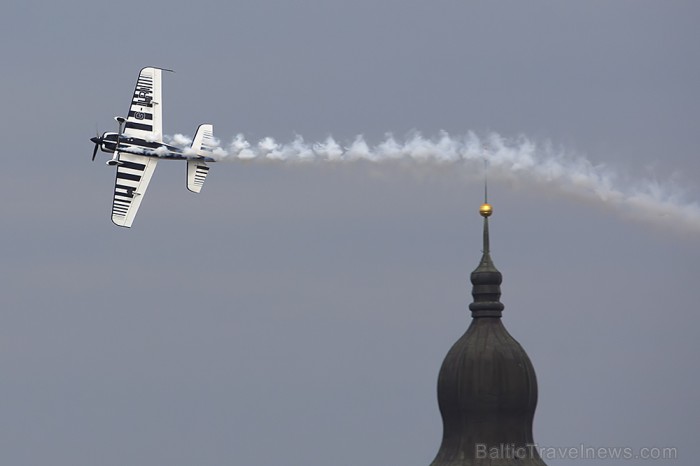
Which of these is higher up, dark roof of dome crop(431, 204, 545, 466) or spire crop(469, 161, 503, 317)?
spire crop(469, 161, 503, 317)

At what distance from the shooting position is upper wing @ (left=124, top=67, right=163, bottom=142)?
65.8 m

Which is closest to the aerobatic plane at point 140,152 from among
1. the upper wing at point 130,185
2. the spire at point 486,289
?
the upper wing at point 130,185

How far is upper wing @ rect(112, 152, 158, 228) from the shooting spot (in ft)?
214

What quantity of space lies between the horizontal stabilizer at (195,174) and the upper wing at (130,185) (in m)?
3.11

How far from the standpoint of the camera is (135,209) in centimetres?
6731

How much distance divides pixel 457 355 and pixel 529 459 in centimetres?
569

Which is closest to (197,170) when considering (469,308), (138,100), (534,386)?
(138,100)

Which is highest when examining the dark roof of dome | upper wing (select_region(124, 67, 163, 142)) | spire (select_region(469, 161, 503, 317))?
upper wing (select_region(124, 67, 163, 142))

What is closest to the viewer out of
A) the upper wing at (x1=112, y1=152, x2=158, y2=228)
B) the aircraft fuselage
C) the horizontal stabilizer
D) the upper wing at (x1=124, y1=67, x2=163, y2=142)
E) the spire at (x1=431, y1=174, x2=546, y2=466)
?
the spire at (x1=431, y1=174, x2=546, y2=466)

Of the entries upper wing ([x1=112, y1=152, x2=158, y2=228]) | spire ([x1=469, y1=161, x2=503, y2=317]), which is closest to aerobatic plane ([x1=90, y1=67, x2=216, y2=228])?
upper wing ([x1=112, y1=152, x2=158, y2=228])

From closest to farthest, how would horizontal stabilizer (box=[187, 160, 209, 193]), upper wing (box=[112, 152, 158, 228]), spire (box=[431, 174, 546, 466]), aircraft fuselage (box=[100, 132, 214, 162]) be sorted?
spire (box=[431, 174, 546, 466])
horizontal stabilizer (box=[187, 160, 209, 193])
aircraft fuselage (box=[100, 132, 214, 162])
upper wing (box=[112, 152, 158, 228])

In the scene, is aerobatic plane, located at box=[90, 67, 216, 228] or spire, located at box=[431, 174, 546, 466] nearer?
spire, located at box=[431, 174, 546, 466]

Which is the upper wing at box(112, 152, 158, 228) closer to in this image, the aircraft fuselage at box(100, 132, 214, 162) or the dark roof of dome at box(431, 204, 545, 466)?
the aircraft fuselage at box(100, 132, 214, 162)

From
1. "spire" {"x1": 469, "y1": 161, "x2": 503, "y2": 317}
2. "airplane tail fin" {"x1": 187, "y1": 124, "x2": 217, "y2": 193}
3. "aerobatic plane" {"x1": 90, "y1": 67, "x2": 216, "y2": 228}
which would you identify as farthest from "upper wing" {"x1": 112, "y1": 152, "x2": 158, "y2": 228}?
"spire" {"x1": 469, "y1": 161, "x2": 503, "y2": 317}
